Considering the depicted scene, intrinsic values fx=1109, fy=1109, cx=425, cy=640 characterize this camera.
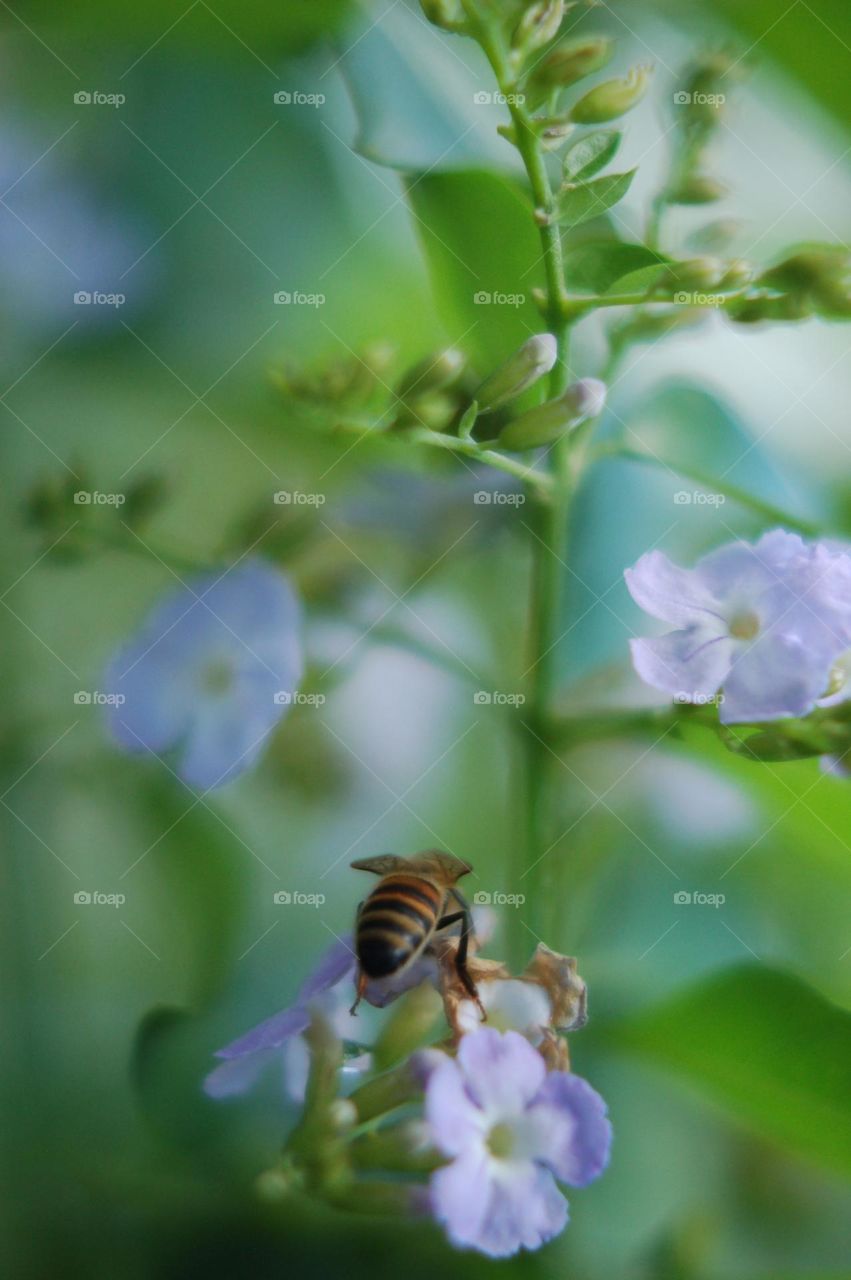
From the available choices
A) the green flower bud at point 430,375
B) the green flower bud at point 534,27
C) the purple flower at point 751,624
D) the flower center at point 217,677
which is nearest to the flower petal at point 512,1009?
the purple flower at point 751,624

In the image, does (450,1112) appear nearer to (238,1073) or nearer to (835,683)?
(238,1073)

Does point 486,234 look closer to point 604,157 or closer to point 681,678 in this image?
point 604,157

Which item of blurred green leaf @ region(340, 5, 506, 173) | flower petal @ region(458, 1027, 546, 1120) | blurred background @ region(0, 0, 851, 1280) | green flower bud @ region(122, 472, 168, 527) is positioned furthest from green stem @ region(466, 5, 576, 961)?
green flower bud @ region(122, 472, 168, 527)

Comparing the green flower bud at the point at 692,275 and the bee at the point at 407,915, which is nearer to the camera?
the bee at the point at 407,915

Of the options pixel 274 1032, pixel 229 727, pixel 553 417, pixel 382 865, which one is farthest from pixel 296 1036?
pixel 553 417

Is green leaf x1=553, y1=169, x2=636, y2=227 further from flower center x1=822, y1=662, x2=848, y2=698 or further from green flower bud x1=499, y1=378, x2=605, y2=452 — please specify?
flower center x1=822, y1=662, x2=848, y2=698

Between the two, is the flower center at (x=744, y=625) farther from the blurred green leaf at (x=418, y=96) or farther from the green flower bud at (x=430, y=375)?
the blurred green leaf at (x=418, y=96)
